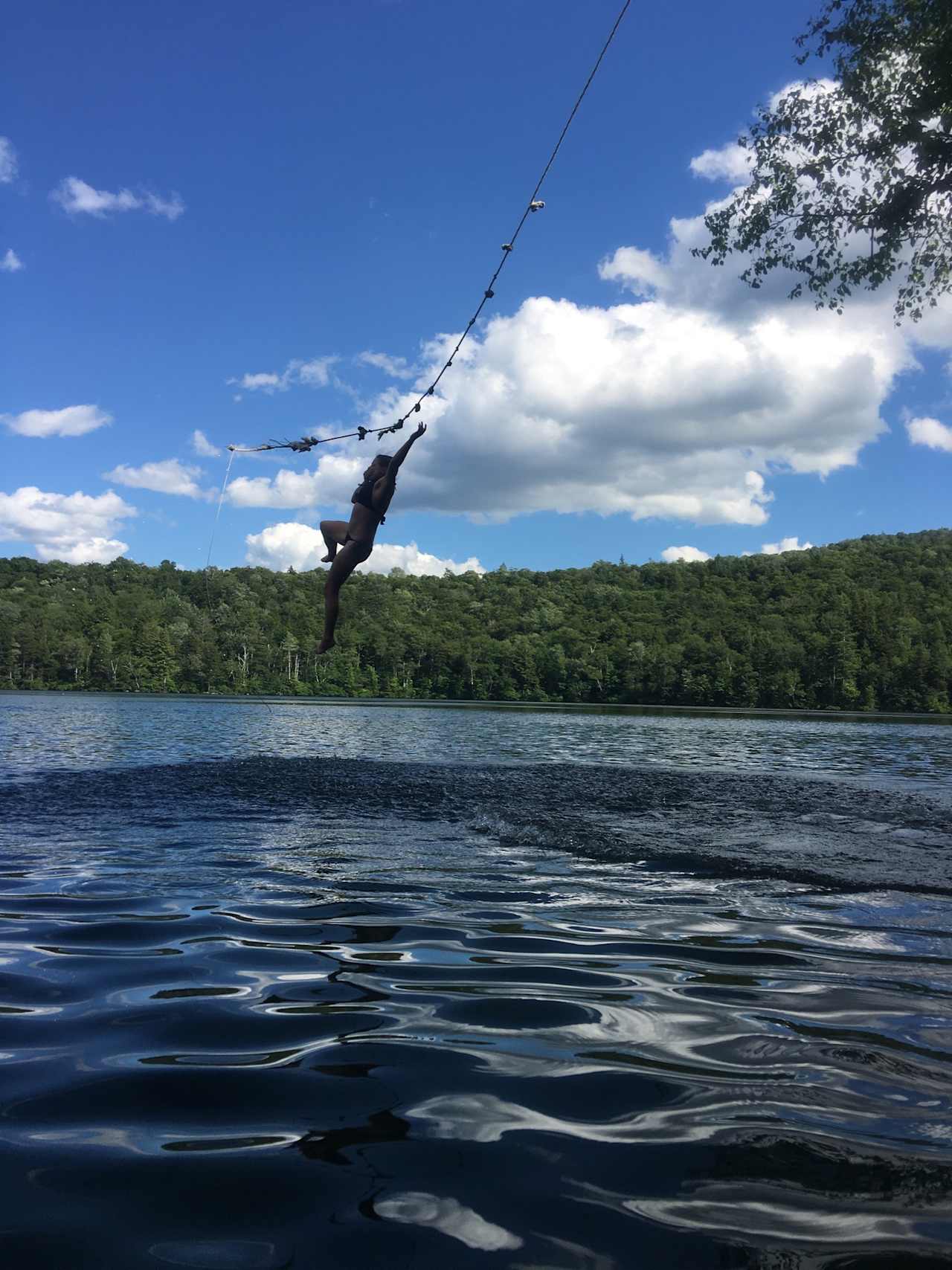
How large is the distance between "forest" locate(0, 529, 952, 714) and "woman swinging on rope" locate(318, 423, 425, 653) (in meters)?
65.9

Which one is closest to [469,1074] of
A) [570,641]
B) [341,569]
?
[341,569]

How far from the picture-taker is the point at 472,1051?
3785mm

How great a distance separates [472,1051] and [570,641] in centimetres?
12098

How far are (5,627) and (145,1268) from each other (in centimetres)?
12345

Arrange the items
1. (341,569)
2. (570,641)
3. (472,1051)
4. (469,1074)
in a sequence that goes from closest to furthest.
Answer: (469,1074)
(472,1051)
(341,569)
(570,641)

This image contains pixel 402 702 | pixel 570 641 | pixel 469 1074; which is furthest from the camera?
pixel 570 641

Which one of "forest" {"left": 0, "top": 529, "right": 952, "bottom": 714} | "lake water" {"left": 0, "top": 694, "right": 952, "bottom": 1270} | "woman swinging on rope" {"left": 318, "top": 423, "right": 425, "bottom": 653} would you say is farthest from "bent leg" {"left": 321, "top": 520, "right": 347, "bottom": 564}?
"forest" {"left": 0, "top": 529, "right": 952, "bottom": 714}

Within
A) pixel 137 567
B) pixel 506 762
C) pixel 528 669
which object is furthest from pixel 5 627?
pixel 506 762

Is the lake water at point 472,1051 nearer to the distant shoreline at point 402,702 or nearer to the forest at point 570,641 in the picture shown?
the forest at point 570,641

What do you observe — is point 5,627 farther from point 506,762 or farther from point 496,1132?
point 496,1132

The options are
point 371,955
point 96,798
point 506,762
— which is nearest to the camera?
point 371,955

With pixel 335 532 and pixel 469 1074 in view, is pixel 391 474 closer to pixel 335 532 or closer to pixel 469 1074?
pixel 335 532

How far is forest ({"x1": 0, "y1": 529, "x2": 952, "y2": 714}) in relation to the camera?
96625 mm

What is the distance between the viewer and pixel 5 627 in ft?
363
